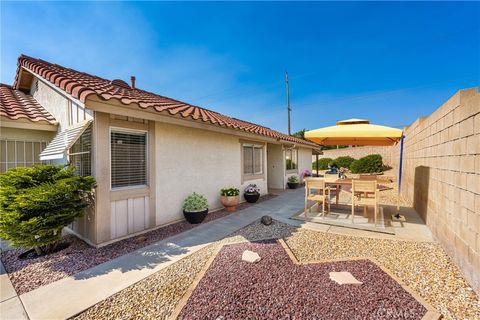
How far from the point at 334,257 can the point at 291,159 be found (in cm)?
1151

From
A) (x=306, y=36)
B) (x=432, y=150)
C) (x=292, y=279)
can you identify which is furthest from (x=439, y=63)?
(x=292, y=279)

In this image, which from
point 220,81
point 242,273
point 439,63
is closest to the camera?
point 242,273

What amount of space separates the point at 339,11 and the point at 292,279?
38.6 ft

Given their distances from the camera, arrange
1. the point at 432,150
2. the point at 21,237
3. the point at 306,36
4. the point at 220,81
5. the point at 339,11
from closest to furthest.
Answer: the point at 21,237 → the point at 432,150 → the point at 339,11 → the point at 306,36 → the point at 220,81

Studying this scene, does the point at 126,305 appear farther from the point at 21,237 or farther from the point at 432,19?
the point at 432,19

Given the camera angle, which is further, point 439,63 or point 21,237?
point 439,63

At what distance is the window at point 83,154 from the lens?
5.04 meters

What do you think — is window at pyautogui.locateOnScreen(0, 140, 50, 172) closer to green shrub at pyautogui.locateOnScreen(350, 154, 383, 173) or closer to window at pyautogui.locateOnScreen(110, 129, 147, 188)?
window at pyautogui.locateOnScreen(110, 129, 147, 188)

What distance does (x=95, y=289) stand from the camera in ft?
10.6

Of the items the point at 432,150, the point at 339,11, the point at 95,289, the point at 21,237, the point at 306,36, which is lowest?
the point at 95,289

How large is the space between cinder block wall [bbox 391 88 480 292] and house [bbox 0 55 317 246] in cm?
585

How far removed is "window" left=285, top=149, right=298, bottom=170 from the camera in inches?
584

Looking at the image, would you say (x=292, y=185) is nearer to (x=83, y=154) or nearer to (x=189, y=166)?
(x=189, y=166)

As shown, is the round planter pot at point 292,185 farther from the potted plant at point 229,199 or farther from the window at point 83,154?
the window at point 83,154
